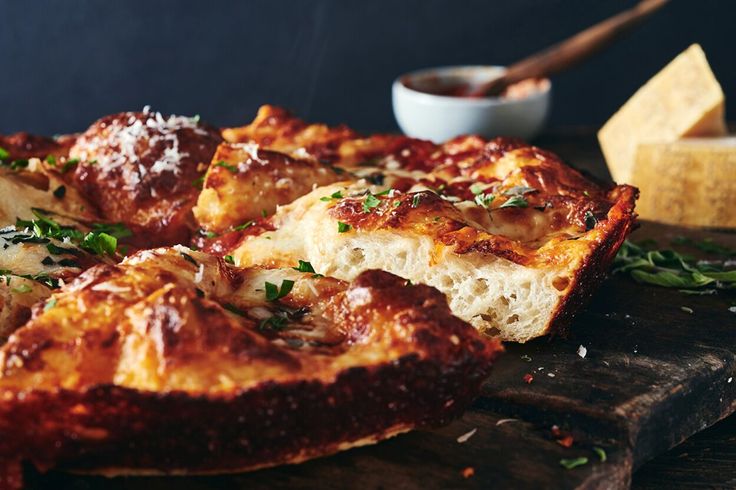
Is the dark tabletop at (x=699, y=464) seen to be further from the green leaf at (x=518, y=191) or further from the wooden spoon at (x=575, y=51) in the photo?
the wooden spoon at (x=575, y=51)

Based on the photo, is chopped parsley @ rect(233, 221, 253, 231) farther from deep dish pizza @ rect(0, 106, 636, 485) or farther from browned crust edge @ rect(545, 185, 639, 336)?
browned crust edge @ rect(545, 185, 639, 336)

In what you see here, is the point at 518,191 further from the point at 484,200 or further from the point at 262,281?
the point at 262,281

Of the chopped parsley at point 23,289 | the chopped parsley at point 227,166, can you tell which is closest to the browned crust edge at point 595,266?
the chopped parsley at point 227,166

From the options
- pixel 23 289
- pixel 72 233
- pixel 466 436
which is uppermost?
pixel 23 289

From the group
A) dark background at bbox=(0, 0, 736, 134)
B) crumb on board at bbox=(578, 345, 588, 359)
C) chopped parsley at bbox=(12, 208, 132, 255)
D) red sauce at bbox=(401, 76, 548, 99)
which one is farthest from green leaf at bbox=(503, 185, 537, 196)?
dark background at bbox=(0, 0, 736, 134)

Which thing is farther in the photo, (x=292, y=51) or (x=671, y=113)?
(x=292, y=51)

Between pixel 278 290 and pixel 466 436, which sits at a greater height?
pixel 278 290

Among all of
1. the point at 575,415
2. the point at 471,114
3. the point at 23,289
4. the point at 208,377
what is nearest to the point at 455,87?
the point at 471,114
